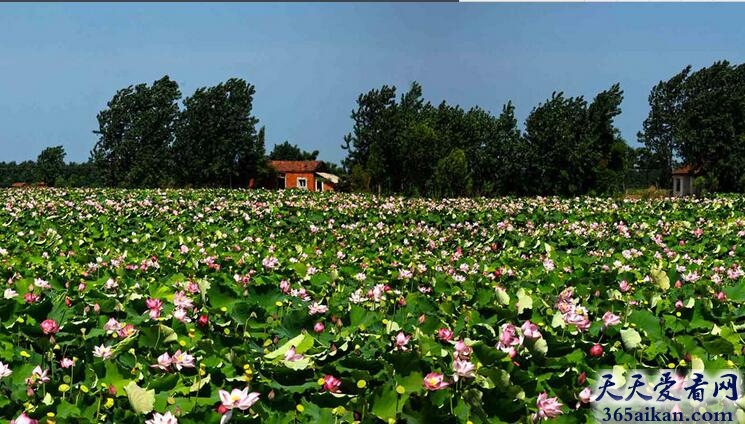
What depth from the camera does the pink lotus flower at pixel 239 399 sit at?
2314mm

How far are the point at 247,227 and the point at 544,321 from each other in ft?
32.3

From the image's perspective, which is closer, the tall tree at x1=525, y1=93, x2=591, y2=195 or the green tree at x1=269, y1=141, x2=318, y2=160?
the tall tree at x1=525, y1=93, x2=591, y2=195

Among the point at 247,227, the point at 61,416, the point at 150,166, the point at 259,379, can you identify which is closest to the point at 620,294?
the point at 259,379

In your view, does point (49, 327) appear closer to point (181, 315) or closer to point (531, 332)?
point (181, 315)

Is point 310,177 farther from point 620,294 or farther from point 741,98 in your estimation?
point 620,294

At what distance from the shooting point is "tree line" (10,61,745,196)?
40406 millimetres

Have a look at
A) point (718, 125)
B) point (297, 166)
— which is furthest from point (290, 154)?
point (718, 125)

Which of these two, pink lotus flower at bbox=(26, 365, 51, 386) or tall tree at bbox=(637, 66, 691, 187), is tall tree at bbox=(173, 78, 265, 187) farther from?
pink lotus flower at bbox=(26, 365, 51, 386)

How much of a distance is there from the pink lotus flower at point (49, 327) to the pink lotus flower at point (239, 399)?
99 cm

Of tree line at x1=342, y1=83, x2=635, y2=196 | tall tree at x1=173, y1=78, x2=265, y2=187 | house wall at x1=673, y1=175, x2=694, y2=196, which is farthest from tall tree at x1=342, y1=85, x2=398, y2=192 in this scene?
house wall at x1=673, y1=175, x2=694, y2=196

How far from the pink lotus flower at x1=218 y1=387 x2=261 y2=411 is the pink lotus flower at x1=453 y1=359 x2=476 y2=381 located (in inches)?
27.9

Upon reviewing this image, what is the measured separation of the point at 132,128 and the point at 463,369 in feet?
180

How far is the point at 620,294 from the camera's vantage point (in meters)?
4.31

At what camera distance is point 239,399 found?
2332mm
